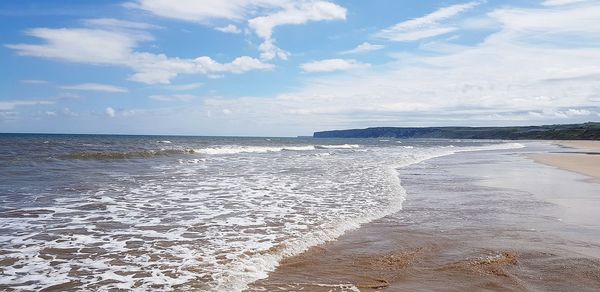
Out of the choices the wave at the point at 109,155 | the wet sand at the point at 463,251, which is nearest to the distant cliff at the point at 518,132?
the wave at the point at 109,155

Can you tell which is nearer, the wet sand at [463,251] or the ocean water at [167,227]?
the wet sand at [463,251]

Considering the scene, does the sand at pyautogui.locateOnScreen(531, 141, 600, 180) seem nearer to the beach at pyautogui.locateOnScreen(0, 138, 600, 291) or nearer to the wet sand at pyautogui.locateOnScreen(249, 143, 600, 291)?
the beach at pyautogui.locateOnScreen(0, 138, 600, 291)

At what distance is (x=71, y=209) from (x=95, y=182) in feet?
18.8

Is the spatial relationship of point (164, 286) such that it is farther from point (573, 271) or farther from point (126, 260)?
point (573, 271)

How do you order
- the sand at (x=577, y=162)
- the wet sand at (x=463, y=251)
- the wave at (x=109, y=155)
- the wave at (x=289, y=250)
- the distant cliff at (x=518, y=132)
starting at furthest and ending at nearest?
the distant cliff at (x=518, y=132) < the wave at (x=109, y=155) < the sand at (x=577, y=162) < the wave at (x=289, y=250) < the wet sand at (x=463, y=251)

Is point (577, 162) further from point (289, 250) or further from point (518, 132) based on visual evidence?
point (518, 132)

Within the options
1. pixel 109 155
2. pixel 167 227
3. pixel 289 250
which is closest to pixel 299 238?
pixel 289 250

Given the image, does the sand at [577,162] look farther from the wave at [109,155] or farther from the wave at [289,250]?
the wave at [109,155]

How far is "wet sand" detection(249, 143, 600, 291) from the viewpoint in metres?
5.12

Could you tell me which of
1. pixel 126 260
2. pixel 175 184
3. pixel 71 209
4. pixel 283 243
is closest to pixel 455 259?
pixel 283 243

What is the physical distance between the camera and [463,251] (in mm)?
6430

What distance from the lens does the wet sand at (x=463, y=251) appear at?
5.12 m

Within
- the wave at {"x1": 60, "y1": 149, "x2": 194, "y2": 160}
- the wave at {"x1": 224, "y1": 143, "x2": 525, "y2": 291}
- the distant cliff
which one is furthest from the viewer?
the distant cliff

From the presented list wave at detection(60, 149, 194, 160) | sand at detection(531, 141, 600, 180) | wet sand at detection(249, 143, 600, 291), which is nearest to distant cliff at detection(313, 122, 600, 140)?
sand at detection(531, 141, 600, 180)
